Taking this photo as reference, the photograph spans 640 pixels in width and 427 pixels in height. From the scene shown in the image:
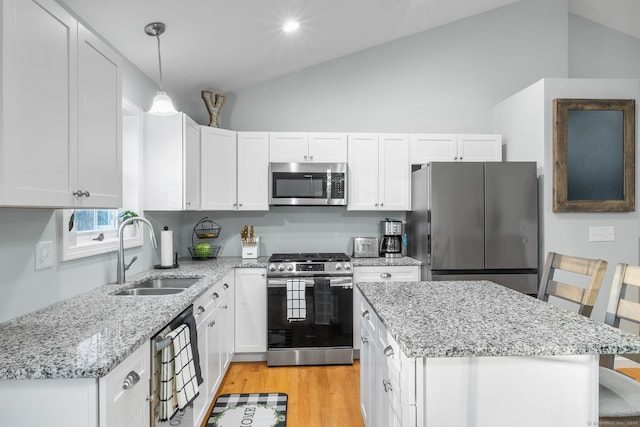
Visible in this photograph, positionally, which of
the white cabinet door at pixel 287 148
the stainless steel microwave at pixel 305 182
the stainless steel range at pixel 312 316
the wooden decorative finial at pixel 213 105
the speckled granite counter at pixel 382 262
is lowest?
the stainless steel range at pixel 312 316

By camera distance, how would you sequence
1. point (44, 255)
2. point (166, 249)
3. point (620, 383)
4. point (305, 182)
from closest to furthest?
1. point (620, 383)
2. point (44, 255)
3. point (166, 249)
4. point (305, 182)

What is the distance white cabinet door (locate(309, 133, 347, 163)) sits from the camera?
369 cm

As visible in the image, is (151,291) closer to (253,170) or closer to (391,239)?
(253,170)

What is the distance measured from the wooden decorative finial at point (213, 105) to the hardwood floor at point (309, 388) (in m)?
2.22

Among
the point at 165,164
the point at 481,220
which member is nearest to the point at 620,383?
the point at 481,220

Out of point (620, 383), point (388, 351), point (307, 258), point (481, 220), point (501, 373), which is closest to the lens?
point (501, 373)

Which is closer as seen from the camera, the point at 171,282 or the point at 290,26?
the point at 171,282

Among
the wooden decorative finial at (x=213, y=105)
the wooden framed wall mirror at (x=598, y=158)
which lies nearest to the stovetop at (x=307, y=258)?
the wooden decorative finial at (x=213, y=105)

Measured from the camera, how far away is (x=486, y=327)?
1.40 m

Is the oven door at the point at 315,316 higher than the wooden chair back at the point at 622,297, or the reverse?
the wooden chair back at the point at 622,297

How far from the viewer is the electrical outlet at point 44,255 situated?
1811 millimetres

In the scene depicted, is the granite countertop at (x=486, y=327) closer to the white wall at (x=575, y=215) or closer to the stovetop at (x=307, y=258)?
the stovetop at (x=307, y=258)

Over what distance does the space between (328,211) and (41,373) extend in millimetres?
3077

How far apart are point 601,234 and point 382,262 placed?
189 cm
